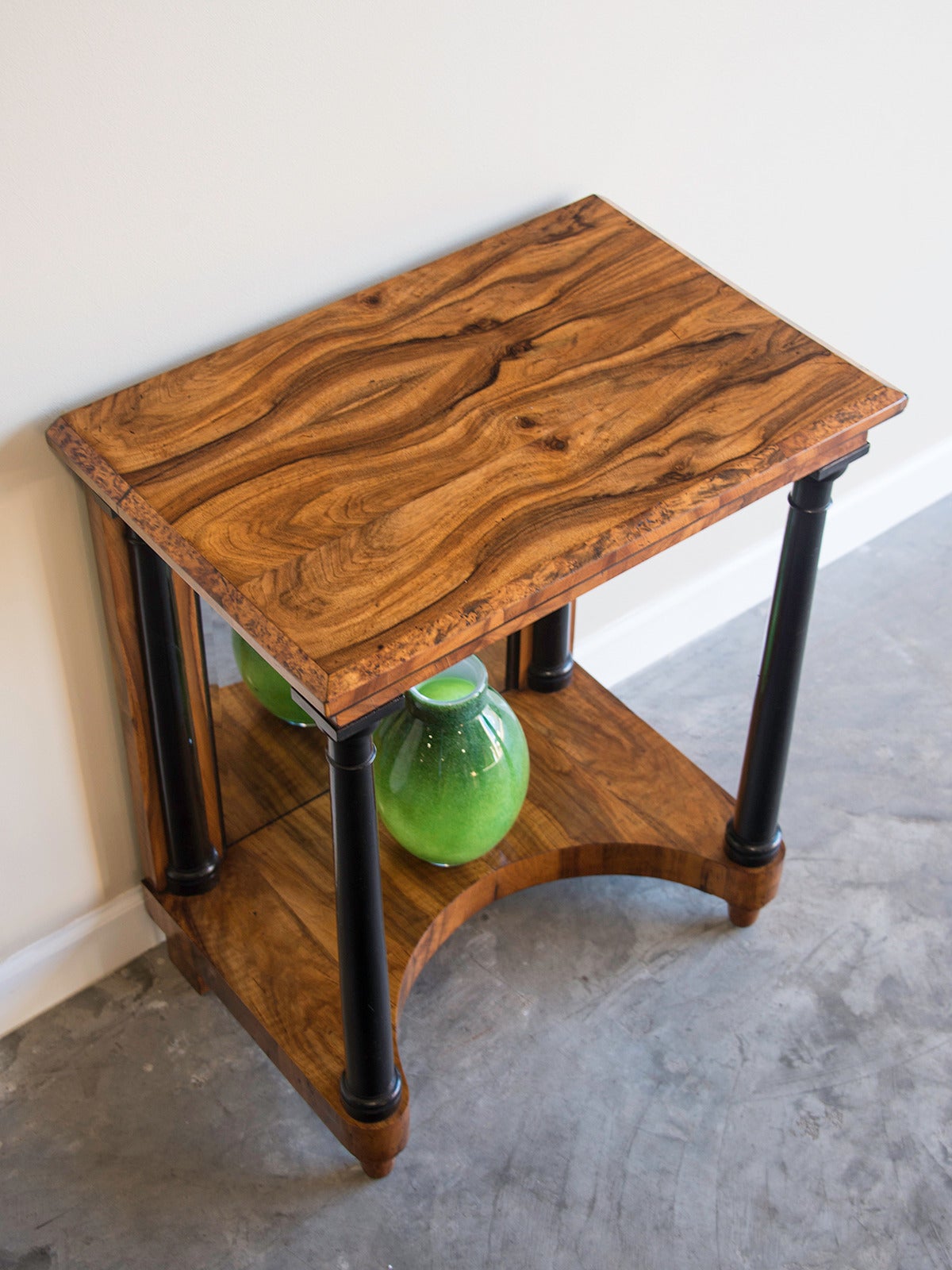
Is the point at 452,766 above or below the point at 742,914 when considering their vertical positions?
above

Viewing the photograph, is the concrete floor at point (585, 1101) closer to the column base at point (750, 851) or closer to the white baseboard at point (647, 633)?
the white baseboard at point (647, 633)

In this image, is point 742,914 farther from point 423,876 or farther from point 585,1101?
point 423,876

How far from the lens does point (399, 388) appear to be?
1391 mm

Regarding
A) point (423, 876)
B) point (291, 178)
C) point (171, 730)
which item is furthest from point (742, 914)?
point (291, 178)

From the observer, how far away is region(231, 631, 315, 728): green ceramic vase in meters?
1.63

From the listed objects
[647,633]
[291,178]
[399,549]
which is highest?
[291,178]

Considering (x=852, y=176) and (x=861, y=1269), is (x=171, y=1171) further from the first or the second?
(x=852, y=176)

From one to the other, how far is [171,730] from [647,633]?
913 millimetres

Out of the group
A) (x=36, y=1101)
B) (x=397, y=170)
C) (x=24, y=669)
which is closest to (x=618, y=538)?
(x=397, y=170)

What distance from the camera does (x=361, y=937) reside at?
1372mm

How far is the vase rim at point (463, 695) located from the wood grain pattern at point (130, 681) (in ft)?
1.01

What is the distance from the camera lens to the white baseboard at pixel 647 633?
177 cm

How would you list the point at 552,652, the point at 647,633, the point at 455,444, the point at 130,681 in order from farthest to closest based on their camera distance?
the point at 647,633, the point at 552,652, the point at 130,681, the point at 455,444

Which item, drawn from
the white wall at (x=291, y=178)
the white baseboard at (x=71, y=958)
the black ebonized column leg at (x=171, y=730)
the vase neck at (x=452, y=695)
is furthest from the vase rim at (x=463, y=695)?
the white baseboard at (x=71, y=958)
